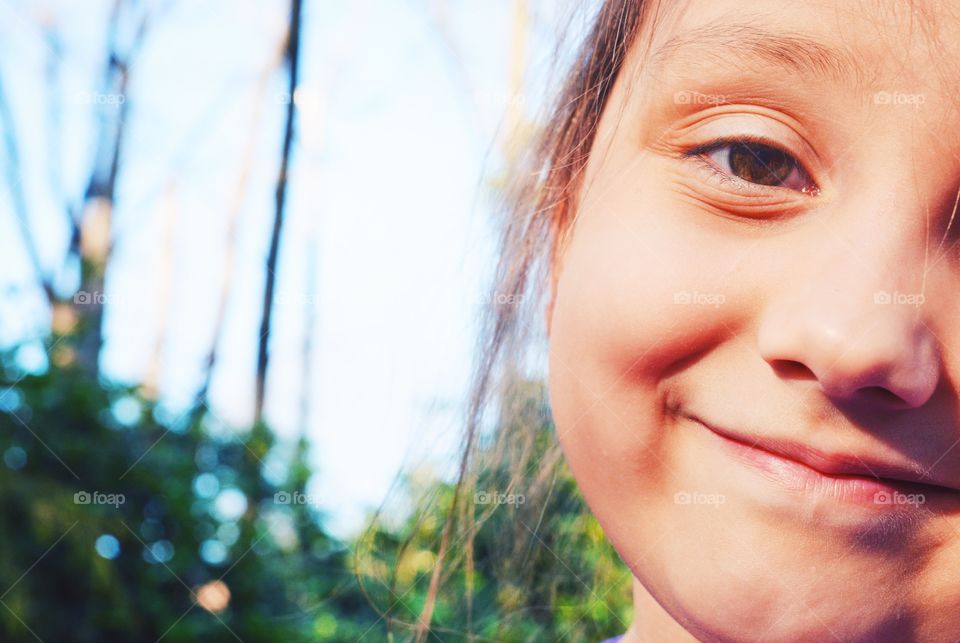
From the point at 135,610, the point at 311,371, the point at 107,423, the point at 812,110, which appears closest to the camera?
the point at 812,110

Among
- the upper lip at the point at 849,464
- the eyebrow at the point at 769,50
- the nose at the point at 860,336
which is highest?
the eyebrow at the point at 769,50

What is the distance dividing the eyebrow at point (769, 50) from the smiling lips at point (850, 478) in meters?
0.42

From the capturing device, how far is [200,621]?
4.46m

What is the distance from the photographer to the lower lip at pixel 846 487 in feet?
3.06

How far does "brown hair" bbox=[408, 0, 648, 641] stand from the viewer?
1399mm

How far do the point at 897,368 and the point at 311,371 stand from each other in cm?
1454

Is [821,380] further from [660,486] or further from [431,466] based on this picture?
[431,466]

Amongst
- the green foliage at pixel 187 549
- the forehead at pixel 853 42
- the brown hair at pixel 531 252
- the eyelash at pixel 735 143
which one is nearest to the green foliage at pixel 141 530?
the green foliage at pixel 187 549

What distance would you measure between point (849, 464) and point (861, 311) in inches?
7.0

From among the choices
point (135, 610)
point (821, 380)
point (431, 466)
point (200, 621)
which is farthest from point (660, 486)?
point (200, 621)

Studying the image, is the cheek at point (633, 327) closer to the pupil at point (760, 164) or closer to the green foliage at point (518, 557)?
the pupil at point (760, 164)

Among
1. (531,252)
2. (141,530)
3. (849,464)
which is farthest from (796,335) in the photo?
(141,530)

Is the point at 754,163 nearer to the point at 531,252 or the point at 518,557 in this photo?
the point at 531,252

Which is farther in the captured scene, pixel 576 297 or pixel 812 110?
pixel 576 297
